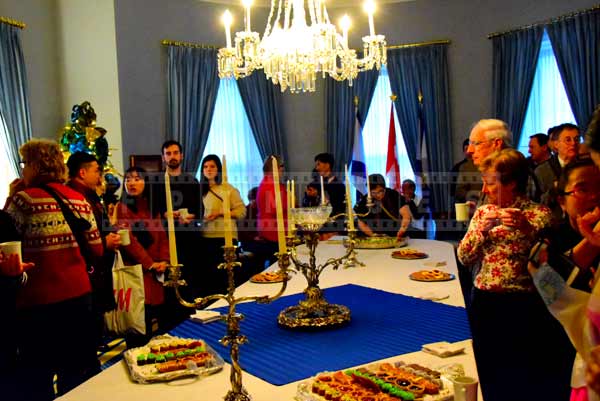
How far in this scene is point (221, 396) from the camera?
1534mm

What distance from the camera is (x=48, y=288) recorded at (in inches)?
100

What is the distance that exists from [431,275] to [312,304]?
97 centimetres

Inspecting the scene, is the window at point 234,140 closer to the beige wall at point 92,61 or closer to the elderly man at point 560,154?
the beige wall at point 92,61

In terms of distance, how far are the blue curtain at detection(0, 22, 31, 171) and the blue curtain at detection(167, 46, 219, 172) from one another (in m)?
1.62

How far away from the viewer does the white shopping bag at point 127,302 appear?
123 inches

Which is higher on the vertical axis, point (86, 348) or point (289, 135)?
point (289, 135)

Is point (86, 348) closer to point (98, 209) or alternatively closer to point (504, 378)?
point (98, 209)

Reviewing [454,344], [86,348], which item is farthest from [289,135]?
[454,344]

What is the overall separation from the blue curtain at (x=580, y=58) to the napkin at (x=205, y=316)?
207 inches

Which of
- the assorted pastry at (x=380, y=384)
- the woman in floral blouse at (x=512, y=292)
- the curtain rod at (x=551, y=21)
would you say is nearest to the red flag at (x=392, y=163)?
the curtain rod at (x=551, y=21)

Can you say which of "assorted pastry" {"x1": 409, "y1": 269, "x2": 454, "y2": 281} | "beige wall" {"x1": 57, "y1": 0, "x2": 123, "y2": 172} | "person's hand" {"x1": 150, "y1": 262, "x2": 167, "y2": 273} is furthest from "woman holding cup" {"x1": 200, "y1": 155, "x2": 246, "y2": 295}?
"beige wall" {"x1": 57, "y1": 0, "x2": 123, "y2": 172}

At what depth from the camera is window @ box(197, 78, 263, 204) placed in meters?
7.18

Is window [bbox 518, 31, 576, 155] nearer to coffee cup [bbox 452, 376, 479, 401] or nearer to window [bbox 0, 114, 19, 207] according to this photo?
window [bbox 0, 114, 19, 207]

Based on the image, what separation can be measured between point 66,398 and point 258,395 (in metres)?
0.54
